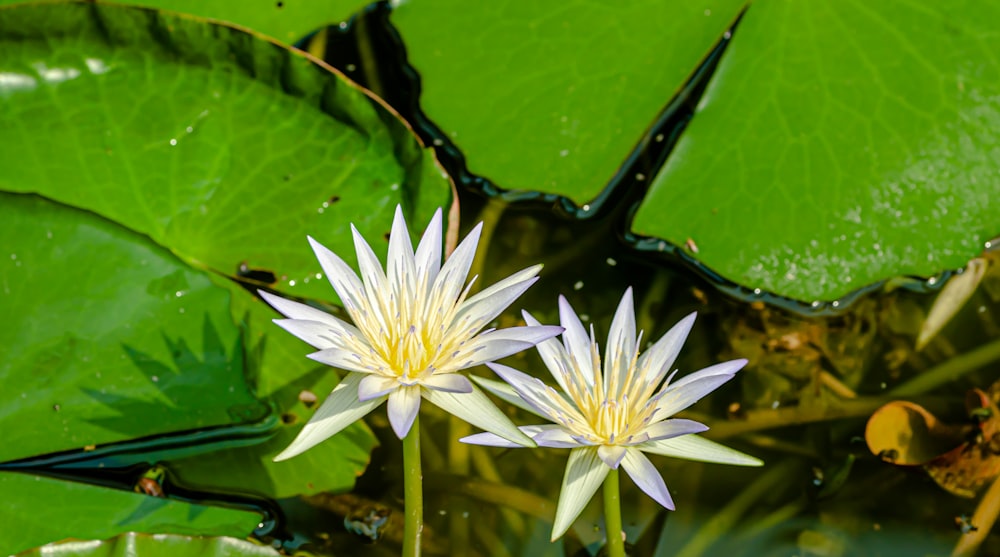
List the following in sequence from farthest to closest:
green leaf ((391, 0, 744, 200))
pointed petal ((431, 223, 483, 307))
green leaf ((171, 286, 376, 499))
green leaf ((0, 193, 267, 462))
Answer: green leaf ((391, 0, 744, 200)) < green leaf ((171, 286, 376, 499)) < green leaf ((0, 193, 267, 462)) < pointed petal ((431, 223, 483, 307))

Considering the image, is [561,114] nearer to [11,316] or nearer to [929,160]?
[929,160]

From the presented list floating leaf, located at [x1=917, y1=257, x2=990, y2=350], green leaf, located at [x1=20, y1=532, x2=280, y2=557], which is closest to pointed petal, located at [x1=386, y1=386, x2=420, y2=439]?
green leaf, located at [x1=20, y1=532, x2=280, y2=557]

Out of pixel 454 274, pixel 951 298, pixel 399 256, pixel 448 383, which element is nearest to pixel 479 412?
pixel 448 383

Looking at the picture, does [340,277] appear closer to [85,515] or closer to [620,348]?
[620,348]

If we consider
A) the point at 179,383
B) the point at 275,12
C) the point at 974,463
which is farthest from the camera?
the point at 275,12

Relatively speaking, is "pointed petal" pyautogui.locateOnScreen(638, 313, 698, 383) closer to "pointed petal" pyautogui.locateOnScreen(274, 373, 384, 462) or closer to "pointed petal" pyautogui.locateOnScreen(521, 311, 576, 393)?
"pointed petal" pyautogui.locateOnScreen(521, 311, 576, 393)

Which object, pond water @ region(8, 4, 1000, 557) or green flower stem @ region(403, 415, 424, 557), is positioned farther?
pond water @ region(8, 4, 1000, 557)
